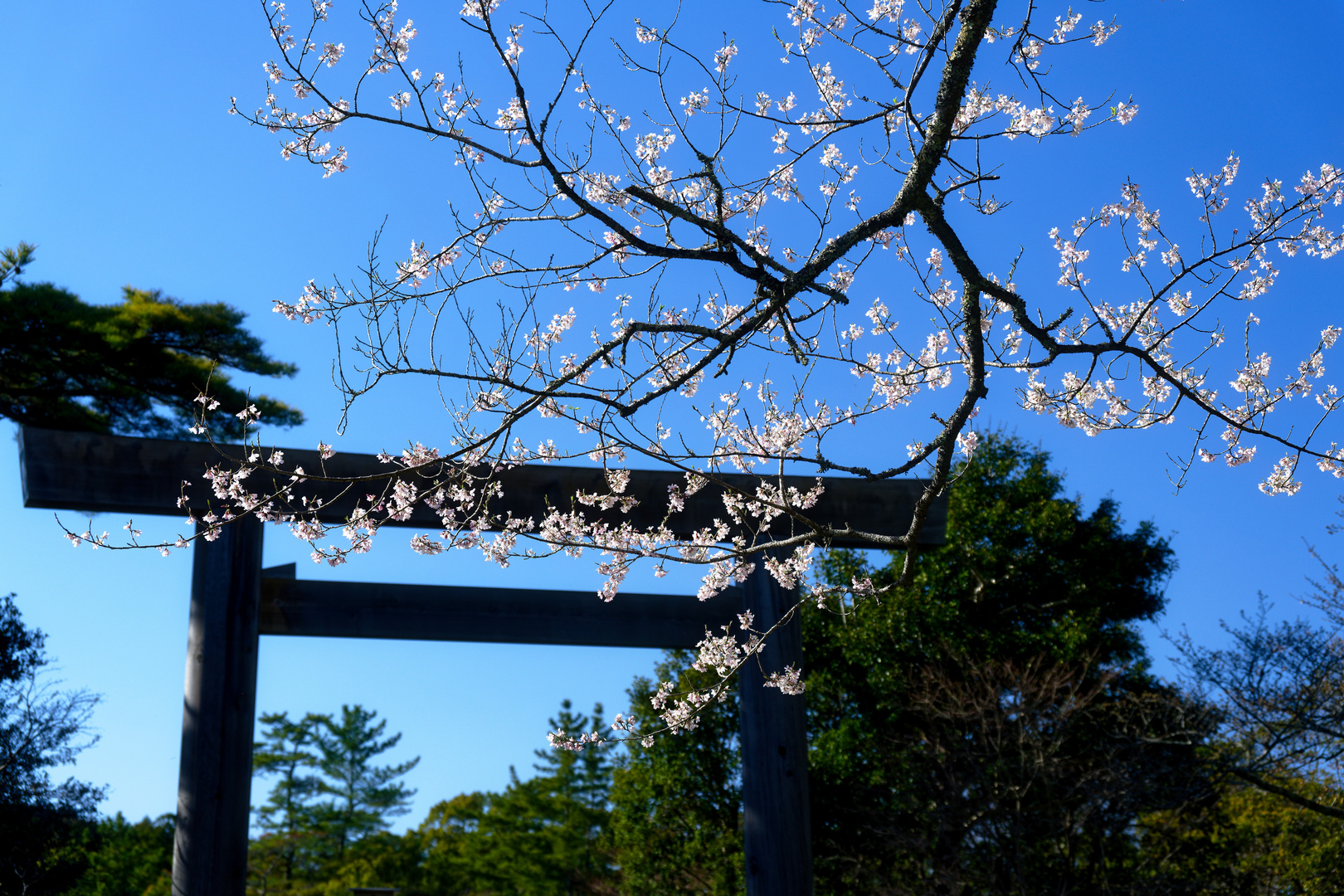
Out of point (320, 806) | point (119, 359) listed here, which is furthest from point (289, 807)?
point (119, 359)

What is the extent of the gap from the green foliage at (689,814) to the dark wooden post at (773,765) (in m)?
4.10

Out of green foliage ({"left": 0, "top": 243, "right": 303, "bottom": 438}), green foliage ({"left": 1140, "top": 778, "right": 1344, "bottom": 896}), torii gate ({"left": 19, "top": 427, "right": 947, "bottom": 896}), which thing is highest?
green foliage ({"left": 0, "top": 243, "right": 303, "bottom": 438})

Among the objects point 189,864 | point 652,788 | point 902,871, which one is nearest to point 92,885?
point 652,788

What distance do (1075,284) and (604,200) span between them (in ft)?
4.84

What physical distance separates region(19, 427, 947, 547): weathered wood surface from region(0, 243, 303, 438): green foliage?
6574 millimetres

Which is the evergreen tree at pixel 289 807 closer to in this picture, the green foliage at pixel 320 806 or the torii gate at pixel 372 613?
the green foliage at pixel 320 806

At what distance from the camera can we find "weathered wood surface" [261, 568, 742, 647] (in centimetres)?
379

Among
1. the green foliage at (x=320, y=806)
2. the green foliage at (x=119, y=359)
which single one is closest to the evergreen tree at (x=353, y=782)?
the green foliage at (x=320, y=806)

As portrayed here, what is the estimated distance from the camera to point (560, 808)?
17812 millimetres

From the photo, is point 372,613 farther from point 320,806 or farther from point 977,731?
point 320,806

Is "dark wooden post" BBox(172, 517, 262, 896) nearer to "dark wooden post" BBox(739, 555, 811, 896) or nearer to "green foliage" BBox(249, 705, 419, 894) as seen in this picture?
"dark wooden post" BBox(739, 555, 811, 896)

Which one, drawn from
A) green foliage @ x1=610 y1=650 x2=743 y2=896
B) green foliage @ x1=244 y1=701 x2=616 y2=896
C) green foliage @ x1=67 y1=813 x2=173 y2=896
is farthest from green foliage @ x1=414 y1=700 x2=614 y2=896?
green foliage @ x1=610 y1=650 x2=743 y2=896

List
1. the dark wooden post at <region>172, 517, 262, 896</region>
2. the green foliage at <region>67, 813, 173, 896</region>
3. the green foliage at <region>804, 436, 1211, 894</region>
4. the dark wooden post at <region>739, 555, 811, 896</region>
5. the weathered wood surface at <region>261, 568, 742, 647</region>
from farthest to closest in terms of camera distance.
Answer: the green foliage at <region>67, 813, 173, 896</region> → the green foliage at <region>804, 436, 1211, 894</region> → the weathered wood surface at <region>261, 568, 742, 647</region> → the dark wooden post at <region>739, 555, 811, 896</region> → the dark wooden post at <region>172, 517, 262, 896</region>

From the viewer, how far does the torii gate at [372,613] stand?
3365mm
